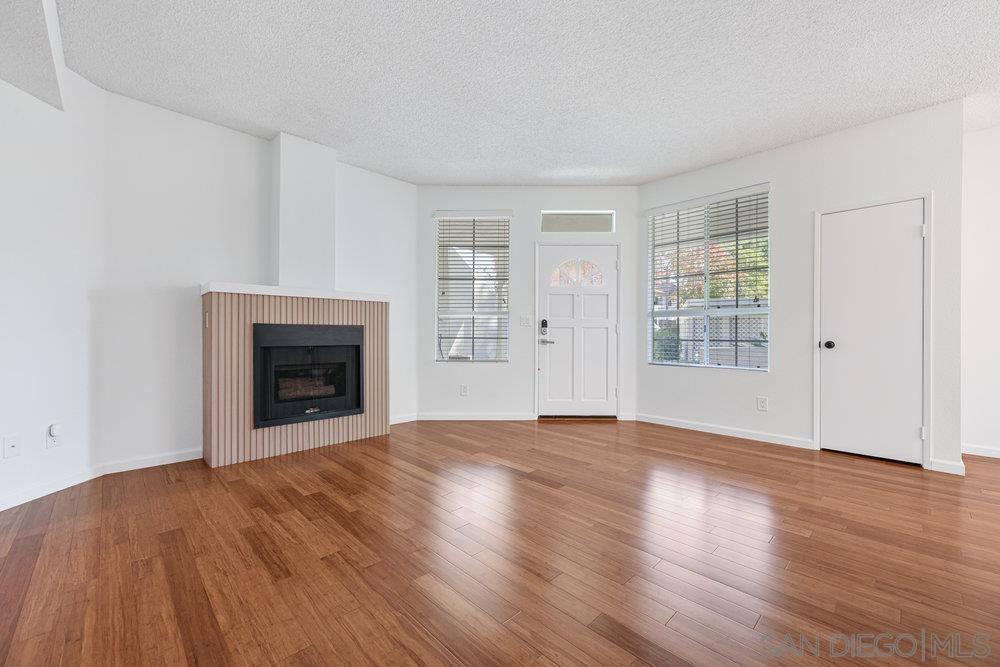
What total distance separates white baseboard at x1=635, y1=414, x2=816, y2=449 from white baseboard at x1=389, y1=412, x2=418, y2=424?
2.52m

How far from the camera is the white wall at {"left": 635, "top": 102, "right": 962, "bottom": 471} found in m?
3.03

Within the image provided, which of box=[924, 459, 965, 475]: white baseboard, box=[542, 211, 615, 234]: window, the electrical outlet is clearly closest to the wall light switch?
the electrical outlet

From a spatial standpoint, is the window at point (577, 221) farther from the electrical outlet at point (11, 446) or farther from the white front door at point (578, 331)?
the electrical outlet at point (11, 446)

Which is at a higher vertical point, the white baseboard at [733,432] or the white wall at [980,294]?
the white wall at [980,294]

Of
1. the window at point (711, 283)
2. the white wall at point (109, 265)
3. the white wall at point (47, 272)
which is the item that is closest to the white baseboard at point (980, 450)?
the window at point (711, 283)

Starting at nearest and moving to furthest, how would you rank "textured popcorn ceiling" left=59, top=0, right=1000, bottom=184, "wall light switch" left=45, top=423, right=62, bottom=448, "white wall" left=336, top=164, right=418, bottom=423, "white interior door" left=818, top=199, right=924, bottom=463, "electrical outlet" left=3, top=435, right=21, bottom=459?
"textured popcorn ceiling" left=59, top=0, right=1000, bottom=184 < "electrical outlet" left=3, top=435, right=21, bottom=459 < "wall light switch" left=45, top=423, right=62, bottom=448 < "white interior door" left=818, top=199, right=924, bottom=463 < "white wall" left=336, top=164, right=418, bottom=423

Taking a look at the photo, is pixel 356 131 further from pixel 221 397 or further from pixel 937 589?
pixel 937 589

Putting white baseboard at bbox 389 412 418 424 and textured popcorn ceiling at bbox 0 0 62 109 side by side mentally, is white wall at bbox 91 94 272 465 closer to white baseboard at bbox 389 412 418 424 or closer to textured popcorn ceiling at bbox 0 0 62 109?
textured popcorn ceiling at bbox 0 0 62 109

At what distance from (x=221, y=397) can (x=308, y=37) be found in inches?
96.3

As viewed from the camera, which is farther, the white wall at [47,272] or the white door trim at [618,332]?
the white door trim at [618,332]

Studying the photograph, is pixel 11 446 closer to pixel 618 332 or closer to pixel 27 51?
pixel 27 51

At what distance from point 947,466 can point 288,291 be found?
5.08 metres

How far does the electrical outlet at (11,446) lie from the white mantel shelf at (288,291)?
51.1 inches

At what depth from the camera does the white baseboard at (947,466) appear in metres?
2.96
